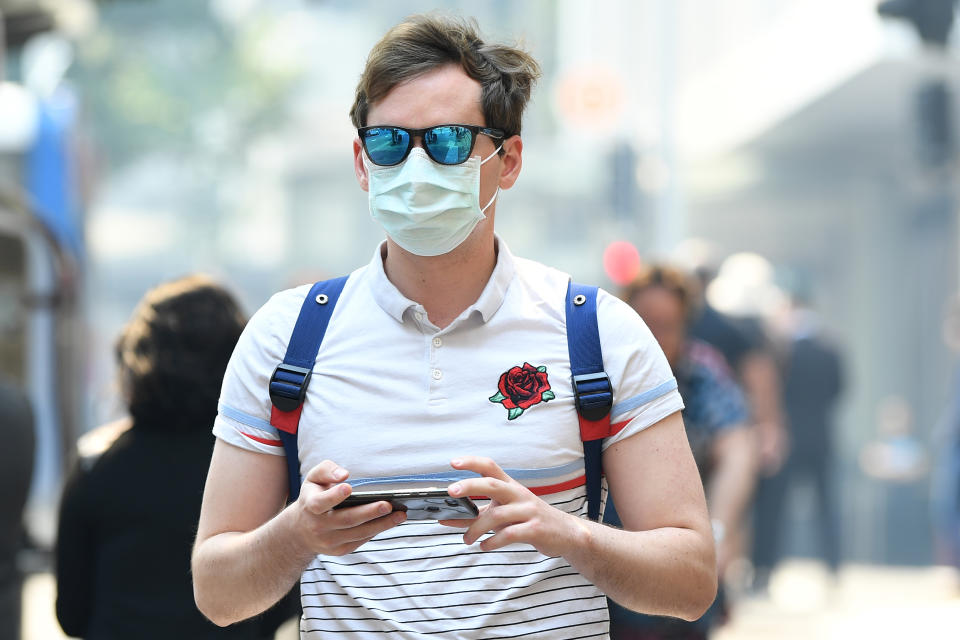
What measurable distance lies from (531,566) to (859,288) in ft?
70.2

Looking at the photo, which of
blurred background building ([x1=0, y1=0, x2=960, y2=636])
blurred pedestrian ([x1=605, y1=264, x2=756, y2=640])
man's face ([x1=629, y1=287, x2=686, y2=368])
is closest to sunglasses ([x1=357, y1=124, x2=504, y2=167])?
blurred pedestrian ([x1=605, y1=264, x2=756, y2=640])

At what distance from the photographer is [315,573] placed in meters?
2.52

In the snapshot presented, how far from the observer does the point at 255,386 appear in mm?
2502

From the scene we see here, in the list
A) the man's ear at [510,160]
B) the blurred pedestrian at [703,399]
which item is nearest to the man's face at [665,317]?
the blurred pedestrian at [703,399]

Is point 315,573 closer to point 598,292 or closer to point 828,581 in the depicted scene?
point 598,292

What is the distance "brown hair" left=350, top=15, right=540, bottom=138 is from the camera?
2510mm

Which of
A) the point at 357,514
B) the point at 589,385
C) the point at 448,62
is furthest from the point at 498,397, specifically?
the point at 448,62

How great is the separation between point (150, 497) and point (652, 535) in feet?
5.36

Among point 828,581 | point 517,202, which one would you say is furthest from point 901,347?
point 828,581

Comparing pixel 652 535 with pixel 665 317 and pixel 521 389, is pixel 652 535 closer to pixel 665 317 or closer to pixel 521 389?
pixel 521 389

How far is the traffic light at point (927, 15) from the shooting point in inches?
348

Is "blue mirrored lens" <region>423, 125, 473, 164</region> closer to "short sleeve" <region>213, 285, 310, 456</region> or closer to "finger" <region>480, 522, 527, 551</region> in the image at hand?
"short sleeve" <region>213, 285, 310, 456</region>

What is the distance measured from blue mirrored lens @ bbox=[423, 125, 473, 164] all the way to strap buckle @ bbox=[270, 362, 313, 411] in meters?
0.45

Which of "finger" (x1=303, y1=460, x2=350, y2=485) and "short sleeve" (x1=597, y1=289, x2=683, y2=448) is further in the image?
"short sleeve" (x1=597, y1=289, x2=683, y2=448)
